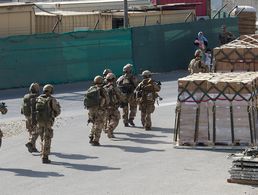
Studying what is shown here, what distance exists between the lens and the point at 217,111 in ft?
57.2

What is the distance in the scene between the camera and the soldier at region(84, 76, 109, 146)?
17.8m

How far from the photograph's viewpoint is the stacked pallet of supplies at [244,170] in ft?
45.8

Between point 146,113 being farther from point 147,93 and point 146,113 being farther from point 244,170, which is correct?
point 244,170

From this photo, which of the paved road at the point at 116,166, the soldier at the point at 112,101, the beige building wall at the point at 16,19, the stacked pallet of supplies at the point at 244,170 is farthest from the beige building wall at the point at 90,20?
the stacked pallet of supplies at the point at 244,170

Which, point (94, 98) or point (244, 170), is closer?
point (244, 170)

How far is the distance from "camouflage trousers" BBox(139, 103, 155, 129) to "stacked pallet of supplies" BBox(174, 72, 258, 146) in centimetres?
222

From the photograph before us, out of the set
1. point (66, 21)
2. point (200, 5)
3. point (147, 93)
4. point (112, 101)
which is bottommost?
point (112, 101)

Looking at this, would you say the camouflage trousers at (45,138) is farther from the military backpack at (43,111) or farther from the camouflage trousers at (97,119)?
the camouflage trousers at (97,119)

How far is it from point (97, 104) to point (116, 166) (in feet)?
7.53

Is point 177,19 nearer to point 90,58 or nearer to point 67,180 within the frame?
point 90,58

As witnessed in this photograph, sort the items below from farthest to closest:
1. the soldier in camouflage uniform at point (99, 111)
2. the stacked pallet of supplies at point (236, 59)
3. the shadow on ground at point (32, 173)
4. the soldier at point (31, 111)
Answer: the stacked pallet of supplies at point (236, 59) → the soldier in camouflage uniform at point (99, 111) → the soldier at point (31, 111) → the shadow on ground at point (32, 173)

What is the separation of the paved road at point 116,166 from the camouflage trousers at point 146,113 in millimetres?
249

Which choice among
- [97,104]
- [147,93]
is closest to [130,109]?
[147,93]

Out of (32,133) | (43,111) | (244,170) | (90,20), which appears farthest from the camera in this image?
(90,20)
